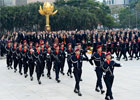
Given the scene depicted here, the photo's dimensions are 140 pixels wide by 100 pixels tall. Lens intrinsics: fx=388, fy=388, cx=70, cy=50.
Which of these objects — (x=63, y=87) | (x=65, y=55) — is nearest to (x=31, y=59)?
(x=65, y=55)

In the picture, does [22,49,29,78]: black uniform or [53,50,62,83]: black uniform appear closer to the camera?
[53,50,62,83]: black uniform

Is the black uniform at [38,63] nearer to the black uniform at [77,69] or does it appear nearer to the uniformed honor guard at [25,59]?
the uniformed honor guard at [25,59]

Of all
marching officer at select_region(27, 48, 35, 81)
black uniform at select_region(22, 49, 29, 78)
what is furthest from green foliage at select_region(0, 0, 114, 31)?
marching officer at select_region(27, 48, 35, 81)

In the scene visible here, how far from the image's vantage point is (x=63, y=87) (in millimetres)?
16734

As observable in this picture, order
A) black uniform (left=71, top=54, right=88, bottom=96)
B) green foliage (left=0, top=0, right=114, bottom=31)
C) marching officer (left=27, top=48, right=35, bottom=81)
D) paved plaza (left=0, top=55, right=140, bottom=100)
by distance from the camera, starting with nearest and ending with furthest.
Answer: paved plaza (left=0, top=55, right=140, bottom=100)
black uniform (left=71, top=54, right=88, bottom=96)
marching officer (left=27, top=48, right=35, bottom=81)
green foliage (left=0, top=0, right=114, bottom=31)

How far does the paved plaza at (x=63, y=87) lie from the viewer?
576 inches

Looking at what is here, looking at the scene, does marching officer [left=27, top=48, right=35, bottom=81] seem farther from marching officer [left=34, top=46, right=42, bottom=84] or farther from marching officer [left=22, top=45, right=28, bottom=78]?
marching officer [left=22, top=45, right=28, bottom=78]

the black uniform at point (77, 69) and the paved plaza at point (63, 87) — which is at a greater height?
the black uniform at point (77, 69)

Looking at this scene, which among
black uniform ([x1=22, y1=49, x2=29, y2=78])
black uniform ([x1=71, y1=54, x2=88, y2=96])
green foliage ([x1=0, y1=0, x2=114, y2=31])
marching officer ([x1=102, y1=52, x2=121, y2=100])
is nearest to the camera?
marching officer ([x1=102, y1=52, x2=121, y2=100])

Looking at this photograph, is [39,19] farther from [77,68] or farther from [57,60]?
[77,68]

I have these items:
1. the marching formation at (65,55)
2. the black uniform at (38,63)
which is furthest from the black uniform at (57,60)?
the black uniform at (38,63)

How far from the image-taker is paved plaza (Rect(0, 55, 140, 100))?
14.6 m

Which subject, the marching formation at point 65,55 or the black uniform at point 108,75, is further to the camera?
the marching formation at point 65,55

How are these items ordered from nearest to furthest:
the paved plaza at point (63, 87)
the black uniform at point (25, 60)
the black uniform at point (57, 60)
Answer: the paved plaza at point (63, 87)
the black uniform at point (57, 60)
the black uniform at point (25, 60)
